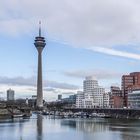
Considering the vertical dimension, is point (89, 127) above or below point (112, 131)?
above

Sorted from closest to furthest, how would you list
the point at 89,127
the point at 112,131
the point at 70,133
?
the point at 70,133 < the point at 112,131 < the point at 89,127

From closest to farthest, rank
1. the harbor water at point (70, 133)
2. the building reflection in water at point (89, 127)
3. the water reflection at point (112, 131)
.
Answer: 1. the harbor water at point (70, 133)
2. the water reflection at point (112, 131)
3. the building reflection in water at point (89, 127)

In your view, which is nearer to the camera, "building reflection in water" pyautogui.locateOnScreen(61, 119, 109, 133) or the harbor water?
the harbor water

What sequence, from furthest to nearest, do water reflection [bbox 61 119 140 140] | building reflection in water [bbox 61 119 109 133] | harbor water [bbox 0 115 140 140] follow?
building reflection in water [bbox 61 119 109 133] → water reflection [bbox 61 119 140 140] → harbor water [bbox 0 115 140 140]

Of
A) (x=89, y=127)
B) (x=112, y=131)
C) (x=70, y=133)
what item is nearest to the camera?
(x=70, y=133)

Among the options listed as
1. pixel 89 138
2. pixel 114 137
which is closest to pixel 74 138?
pixel 89 138

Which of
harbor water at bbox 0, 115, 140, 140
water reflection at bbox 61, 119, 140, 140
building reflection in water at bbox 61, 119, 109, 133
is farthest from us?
building reflection in water at bbox 61, 119, 109, 133

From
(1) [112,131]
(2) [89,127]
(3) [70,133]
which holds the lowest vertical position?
(3) [70,133]

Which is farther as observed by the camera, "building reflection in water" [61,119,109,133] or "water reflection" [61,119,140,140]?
"building reflection in water" [61,119,109,133]

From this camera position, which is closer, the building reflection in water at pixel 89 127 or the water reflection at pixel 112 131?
the water reflection at pixel 112 131

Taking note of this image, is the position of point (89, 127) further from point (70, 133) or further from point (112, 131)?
point (70, 133)

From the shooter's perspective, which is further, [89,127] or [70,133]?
[89,127]

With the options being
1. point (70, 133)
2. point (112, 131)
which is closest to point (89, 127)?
point (112, 131)

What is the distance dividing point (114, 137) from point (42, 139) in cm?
1845
